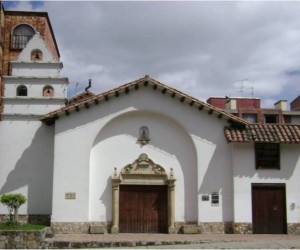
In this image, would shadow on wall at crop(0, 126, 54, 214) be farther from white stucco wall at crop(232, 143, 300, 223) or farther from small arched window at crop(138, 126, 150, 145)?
white stucco wall at crop(232, 143, 300, 223)

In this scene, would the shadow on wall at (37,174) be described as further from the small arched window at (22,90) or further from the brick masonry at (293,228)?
the brick masonry at (293,228)

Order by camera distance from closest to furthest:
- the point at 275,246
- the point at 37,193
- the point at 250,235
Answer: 1. the point at 275,246
2. the point at 250,235
3. the point at 37,193

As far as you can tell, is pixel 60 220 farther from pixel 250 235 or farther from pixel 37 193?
pixel 250 235

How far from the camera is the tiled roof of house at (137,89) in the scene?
22.8 metres

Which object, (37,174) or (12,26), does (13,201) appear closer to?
(37,174)

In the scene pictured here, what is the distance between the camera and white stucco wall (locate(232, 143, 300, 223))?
23.0 m

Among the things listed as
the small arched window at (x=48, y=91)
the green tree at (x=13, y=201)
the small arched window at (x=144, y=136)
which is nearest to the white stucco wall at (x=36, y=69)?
the small arched window at (x=48, y=91)

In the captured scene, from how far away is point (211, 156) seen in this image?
924 inches

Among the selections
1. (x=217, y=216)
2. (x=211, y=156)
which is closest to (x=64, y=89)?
(x=211, y=156)

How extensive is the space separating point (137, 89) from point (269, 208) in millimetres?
8765

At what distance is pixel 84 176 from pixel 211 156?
630 cm

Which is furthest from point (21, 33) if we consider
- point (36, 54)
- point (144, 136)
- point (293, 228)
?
point (293, 228)

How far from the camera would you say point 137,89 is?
930 inches

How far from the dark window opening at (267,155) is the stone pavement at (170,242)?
3.67m
